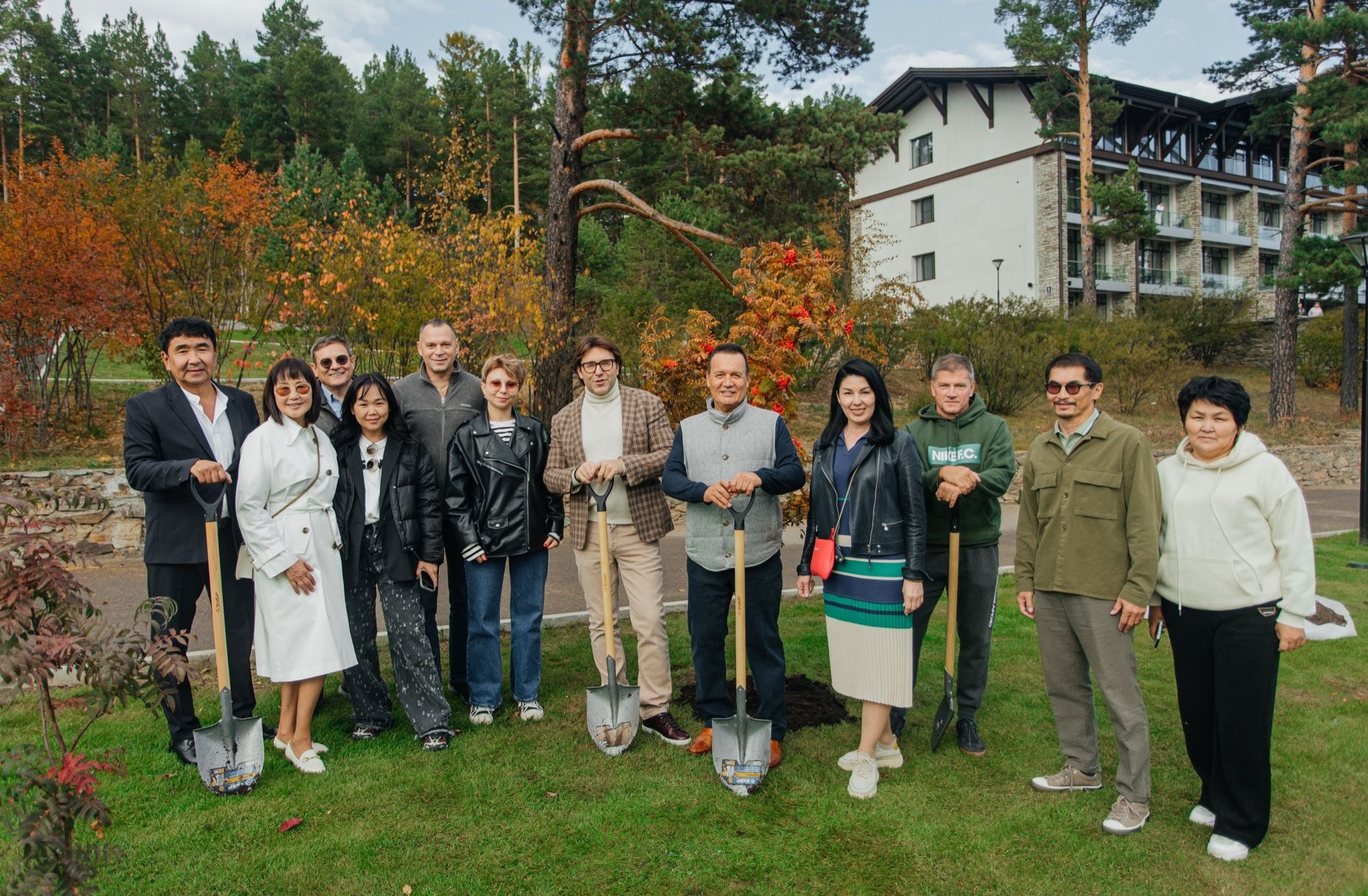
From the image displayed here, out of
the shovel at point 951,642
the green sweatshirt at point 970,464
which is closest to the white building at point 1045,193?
the green sweatshirt at point 970,464

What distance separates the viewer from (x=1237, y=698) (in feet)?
10.5

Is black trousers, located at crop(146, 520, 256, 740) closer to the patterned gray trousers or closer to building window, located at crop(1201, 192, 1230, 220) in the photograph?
the patterned gray trousers

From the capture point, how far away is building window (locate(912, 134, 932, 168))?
33.1 m

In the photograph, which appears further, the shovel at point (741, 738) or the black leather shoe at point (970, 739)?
the black leather shoe at point (970, 739)

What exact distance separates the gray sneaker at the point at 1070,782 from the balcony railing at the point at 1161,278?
121 ft

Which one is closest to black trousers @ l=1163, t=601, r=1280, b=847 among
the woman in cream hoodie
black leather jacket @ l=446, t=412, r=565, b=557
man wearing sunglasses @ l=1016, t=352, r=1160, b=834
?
the woman in cream hoodie

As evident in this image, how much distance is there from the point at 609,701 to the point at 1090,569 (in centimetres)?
232

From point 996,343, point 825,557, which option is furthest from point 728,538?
point 996,343

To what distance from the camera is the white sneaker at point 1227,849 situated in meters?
3.19

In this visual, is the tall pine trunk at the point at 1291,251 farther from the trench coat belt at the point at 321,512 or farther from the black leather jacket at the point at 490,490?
the trench coat belt at the point at 321,512

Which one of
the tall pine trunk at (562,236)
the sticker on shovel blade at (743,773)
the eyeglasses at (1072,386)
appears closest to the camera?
the eyeglasses at (1072,386)

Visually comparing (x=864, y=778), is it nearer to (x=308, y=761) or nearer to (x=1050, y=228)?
(x=308, y=761)

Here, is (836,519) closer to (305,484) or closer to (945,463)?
(945,463)

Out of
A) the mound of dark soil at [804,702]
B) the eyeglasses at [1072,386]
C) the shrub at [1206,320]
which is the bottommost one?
the mound of dark soil at [804,702]
